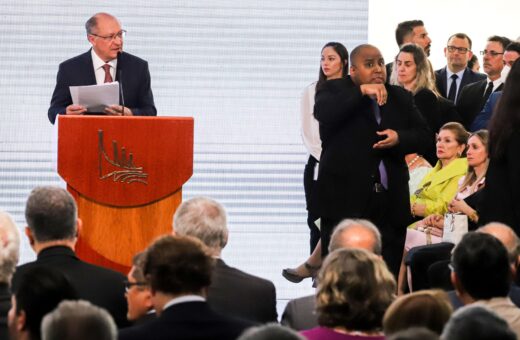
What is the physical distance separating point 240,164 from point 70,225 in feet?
16.7

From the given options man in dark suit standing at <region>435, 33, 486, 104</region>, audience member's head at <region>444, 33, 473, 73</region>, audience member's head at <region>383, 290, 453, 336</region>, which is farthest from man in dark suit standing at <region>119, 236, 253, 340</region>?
audience member's head at <region>444, 33, 473, 73</region>

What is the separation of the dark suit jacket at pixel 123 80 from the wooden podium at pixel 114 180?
63cm

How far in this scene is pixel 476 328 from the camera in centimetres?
275

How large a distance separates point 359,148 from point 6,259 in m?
2.64

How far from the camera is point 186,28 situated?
31.0ft

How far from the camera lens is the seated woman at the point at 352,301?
11.4ft

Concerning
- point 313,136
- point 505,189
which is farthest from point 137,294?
point 313,136

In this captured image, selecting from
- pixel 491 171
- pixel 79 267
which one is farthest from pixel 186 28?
pixel 79 267

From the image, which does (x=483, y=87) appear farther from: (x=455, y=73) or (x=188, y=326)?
(x=188, y=326)

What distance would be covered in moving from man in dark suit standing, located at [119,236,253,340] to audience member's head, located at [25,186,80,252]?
817mm

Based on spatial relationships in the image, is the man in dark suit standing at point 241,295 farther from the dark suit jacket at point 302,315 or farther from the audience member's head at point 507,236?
the audience member's head at point 507,236

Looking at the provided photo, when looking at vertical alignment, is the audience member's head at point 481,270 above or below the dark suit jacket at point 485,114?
below

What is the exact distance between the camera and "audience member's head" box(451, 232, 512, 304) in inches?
151

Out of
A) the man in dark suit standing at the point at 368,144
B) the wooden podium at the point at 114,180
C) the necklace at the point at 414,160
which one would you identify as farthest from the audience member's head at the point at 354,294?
the necklace at the point at 414,160
